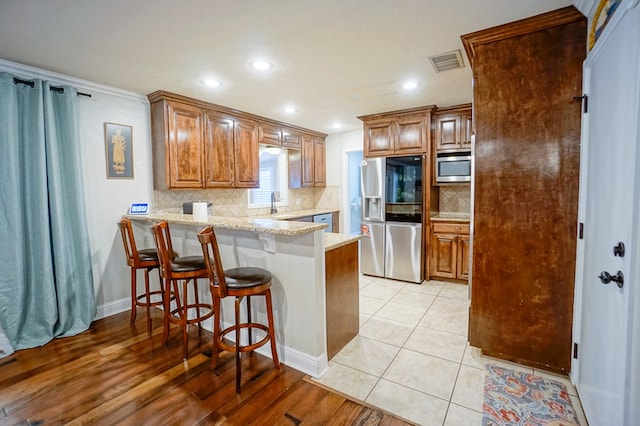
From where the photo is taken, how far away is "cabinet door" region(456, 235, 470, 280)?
3984mm

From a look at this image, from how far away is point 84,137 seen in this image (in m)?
3.00

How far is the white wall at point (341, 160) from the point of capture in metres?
5.55

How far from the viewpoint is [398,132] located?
168 inches

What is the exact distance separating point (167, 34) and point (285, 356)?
2.48m

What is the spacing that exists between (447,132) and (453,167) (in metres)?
0.49

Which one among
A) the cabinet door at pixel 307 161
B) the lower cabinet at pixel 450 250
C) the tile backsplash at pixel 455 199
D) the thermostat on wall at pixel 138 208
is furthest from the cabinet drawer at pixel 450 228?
the thermostat on wall at pixel 138 208

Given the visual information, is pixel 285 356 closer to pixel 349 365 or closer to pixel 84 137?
pixel 349 365

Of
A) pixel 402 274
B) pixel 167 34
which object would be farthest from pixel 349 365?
pixel 167 34

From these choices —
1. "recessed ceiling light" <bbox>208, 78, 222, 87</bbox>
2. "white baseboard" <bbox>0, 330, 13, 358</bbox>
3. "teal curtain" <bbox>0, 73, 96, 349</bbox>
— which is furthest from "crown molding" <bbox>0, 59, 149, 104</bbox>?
"white baseboard" <bbox>0, 330, 13, 358</bbox>

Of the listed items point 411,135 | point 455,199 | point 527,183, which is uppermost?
point 411,135

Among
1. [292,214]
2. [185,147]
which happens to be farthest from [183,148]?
[292,214]

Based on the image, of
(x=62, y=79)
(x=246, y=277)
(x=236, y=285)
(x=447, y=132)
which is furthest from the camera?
(x=447, y=132)

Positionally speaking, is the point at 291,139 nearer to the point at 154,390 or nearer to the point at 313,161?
the point at 313,161

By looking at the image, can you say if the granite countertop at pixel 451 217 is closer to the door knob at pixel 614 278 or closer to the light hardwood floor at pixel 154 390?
the door knob at pixel 614 278
